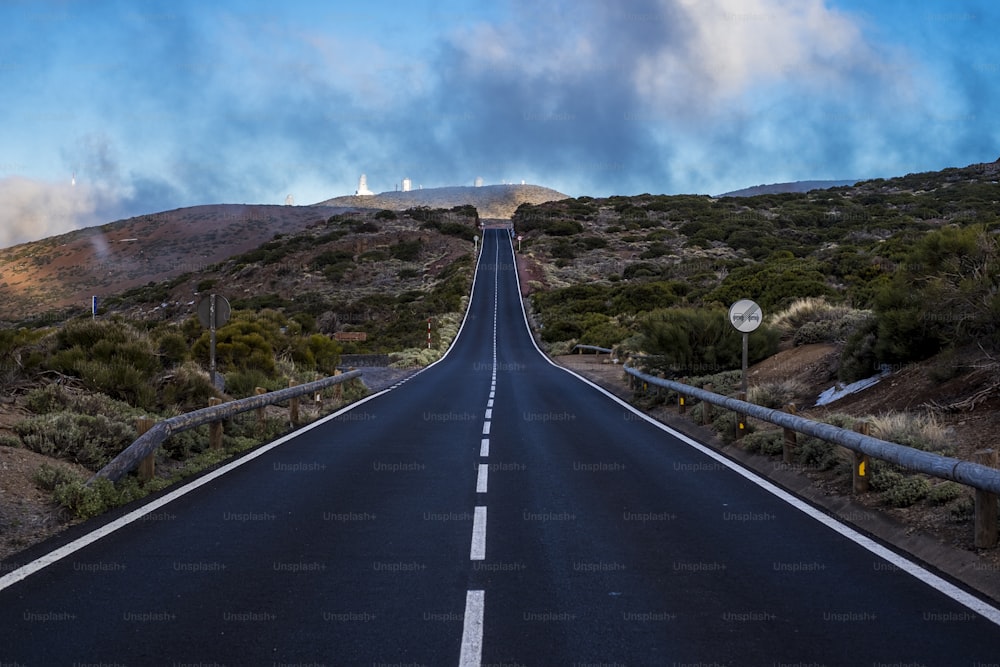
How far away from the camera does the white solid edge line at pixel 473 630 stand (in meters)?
4.28

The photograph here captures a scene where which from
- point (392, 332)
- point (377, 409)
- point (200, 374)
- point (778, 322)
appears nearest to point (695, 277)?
point (392, 332)

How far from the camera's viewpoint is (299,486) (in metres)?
9.31

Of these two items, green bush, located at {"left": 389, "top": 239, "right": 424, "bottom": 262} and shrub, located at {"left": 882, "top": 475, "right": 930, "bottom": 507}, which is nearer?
shrub, located at {"left": 882, "top": 475, "right": 930, "bottom": 507}

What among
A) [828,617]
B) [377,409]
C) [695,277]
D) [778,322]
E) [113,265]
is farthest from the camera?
[113,265]

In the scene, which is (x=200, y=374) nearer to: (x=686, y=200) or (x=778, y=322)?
(x=778, y=322)

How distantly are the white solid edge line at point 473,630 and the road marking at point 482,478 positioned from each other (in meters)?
3.72

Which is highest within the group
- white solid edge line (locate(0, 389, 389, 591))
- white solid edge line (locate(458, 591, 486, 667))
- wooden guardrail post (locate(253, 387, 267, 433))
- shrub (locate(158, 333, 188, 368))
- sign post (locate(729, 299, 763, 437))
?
sign post (locate(729, 299, 763, 437))

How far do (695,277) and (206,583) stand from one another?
65085 mm

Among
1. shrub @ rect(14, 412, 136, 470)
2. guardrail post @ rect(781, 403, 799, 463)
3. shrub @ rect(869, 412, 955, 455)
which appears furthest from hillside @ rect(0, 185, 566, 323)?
shrub @ rect(869, 412, 955, 455)

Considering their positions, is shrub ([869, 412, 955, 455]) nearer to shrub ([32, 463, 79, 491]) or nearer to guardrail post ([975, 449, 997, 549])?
guardrail post ([975, 449, 997, 549])

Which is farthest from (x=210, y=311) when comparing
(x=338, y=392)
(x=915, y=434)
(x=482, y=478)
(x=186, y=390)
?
(x=915, y=434)

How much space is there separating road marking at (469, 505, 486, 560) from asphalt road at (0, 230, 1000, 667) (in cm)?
3

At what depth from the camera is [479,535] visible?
7020 mm

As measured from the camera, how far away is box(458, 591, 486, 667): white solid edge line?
14.0ft
